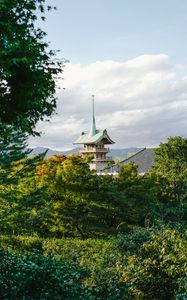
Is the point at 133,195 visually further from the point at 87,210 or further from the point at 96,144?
the point at 96,144

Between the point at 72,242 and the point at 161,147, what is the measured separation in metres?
20.6

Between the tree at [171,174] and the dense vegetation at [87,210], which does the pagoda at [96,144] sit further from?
the dense vegetation at [87,210]

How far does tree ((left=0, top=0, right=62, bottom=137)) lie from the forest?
Result: 0.03m

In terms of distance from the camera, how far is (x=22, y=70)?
34.3 feet

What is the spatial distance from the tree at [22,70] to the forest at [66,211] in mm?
26

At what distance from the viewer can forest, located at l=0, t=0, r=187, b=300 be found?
9586 millimetres

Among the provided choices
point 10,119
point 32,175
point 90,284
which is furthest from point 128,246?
point 32,175

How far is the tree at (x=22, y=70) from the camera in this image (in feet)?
32.1

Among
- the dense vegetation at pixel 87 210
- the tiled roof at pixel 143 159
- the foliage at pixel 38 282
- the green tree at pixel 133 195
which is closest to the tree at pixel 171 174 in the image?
the dense vegetation at pixel 87 210

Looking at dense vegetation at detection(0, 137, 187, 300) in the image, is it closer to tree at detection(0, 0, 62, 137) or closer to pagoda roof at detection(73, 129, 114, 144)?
tree at detection(0, 0, 62, 137)

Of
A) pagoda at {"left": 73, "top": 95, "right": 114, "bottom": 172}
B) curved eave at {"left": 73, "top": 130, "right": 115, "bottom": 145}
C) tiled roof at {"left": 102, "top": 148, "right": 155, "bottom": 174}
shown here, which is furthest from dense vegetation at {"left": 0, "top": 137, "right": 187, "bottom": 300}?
curved eave at {"left": 73, "top": 130, "right": 115, "bottom": 145}

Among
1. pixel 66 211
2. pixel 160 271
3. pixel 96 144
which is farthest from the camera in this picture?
pixel 96 144

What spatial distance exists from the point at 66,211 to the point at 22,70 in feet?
58.2

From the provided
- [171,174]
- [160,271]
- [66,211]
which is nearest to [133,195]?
[66,211]
